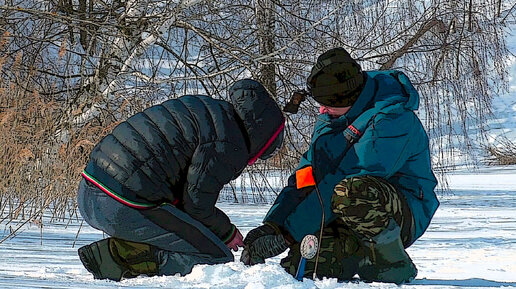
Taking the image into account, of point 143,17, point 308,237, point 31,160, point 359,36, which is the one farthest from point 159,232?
point 359,36

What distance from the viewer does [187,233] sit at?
3.05 metres

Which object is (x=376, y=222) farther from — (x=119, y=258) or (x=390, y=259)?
(x=119, y=258)

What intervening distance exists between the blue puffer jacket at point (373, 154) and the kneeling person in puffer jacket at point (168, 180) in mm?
283

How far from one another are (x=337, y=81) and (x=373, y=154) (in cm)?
37

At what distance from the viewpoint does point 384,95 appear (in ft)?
10.1

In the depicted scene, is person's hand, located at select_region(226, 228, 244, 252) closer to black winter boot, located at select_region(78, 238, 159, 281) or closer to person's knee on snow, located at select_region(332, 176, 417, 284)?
black winter boot, located at select_region(78, 238, 159, 281)

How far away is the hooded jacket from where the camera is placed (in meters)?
2.97

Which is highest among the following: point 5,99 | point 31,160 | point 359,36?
point 359,36

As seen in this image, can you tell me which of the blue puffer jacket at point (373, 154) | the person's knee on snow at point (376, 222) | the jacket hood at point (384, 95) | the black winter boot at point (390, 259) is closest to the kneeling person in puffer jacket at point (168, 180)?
the blue puffer jacket at point (373, 154)

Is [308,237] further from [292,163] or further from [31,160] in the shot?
[292,163]

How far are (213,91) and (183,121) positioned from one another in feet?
11.9

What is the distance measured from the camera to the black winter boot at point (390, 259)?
283 centimetres

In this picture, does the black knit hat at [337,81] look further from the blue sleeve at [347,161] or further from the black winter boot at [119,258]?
the black winter boot at [119,258]

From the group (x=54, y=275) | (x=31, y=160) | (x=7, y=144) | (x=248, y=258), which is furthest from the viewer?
(x=31, y=160)
